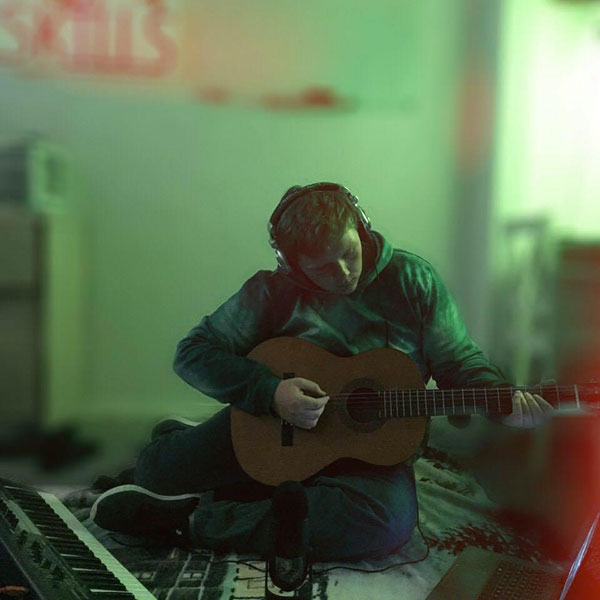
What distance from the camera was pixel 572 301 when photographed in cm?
126

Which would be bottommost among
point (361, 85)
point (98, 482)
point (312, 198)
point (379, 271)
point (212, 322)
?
point (98, 482)

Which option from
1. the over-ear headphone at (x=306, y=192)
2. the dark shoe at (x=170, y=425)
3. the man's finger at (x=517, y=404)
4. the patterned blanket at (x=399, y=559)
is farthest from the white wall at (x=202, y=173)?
the patterned blanket at (x=399, y=559)

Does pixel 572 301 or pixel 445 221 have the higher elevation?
pixel 445 221

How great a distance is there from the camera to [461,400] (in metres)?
1.26

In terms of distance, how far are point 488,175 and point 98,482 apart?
94cm

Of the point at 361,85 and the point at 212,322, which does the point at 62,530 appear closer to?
the point at 212,322

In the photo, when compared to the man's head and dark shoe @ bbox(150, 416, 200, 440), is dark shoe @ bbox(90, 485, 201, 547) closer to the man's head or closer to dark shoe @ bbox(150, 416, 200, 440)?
dark shoe @ bbox(150, 416, 200, 440)

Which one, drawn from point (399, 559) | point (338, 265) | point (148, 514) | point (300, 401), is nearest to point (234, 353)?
point (300, 401)

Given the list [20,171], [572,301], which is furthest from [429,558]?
[20,171]

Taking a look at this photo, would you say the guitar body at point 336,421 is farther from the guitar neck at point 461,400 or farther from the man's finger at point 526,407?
the man's finger at point 526,407

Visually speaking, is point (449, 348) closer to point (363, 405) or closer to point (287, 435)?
point (363, 405)

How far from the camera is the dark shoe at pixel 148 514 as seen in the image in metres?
1.39

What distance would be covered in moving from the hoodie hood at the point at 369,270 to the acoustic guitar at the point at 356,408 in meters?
0.10

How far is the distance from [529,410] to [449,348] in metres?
0.18
